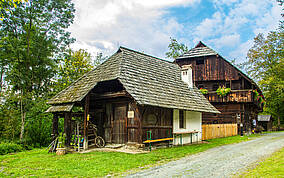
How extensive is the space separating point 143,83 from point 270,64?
2956 centimetres

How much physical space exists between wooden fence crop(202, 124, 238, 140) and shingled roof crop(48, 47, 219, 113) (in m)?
2.82

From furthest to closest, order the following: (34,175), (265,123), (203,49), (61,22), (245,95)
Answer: (265,123), (203,49), (245,95), (61,22), (34,175)

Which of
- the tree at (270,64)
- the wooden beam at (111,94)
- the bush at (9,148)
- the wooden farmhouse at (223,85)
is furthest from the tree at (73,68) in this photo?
the tree at (270,64)

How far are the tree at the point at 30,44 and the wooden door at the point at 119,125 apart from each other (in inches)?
339

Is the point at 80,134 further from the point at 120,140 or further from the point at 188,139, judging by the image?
the point at 188,139

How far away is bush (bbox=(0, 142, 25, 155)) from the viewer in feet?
48.6

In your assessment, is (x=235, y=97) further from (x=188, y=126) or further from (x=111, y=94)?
(x=111, y=94)

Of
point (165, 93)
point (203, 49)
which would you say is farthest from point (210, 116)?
point (165, 93)

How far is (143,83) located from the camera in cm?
1363

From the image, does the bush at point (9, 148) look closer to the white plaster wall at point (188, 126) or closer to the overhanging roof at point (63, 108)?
the overhanging roof at point (63, 108)

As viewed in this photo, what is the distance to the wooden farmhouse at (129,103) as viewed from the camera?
40.7ft

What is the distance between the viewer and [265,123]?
44.1 metres

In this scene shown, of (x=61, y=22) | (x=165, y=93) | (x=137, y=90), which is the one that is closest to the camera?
(x=137, y=90)

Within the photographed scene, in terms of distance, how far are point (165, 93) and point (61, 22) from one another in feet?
42.6
